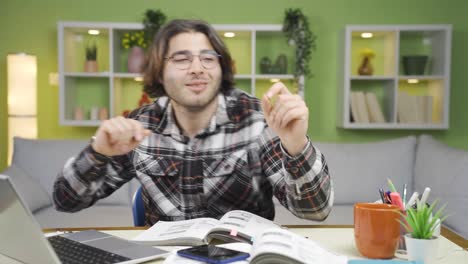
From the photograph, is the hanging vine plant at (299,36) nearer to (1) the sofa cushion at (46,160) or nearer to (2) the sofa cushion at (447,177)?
(2) the sofa cushion at (447,177)

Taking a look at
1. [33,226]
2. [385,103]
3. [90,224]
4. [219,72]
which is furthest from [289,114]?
[385,103]

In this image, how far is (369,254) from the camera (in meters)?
1.06

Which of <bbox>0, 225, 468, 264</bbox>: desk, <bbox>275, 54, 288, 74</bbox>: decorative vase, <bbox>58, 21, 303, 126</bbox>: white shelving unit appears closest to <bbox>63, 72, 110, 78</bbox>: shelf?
<bbox>58, 21, 303, 126</bbox>: white shelving unit

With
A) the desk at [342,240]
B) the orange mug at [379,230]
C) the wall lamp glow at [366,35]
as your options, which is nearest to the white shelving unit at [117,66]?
the wall lamp glow at [366,35]

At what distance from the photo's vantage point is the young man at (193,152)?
1.54m

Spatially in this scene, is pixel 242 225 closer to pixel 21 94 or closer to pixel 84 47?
pixel 21 94

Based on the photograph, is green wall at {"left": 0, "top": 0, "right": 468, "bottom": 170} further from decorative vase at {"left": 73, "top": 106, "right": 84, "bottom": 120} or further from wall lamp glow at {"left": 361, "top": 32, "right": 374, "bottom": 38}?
decorative vase at {"left": 73, "top": 106, "right": 84, "bottom": 120}

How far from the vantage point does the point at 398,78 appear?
3750 millimetres

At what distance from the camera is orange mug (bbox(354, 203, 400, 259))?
1.03 m

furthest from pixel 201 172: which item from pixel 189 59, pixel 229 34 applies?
pixel 229 34

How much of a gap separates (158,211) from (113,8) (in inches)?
108

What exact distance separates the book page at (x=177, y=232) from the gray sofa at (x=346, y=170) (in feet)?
5.33

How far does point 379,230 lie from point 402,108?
293cm

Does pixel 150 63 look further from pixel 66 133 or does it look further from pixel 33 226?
pixel 66 133
